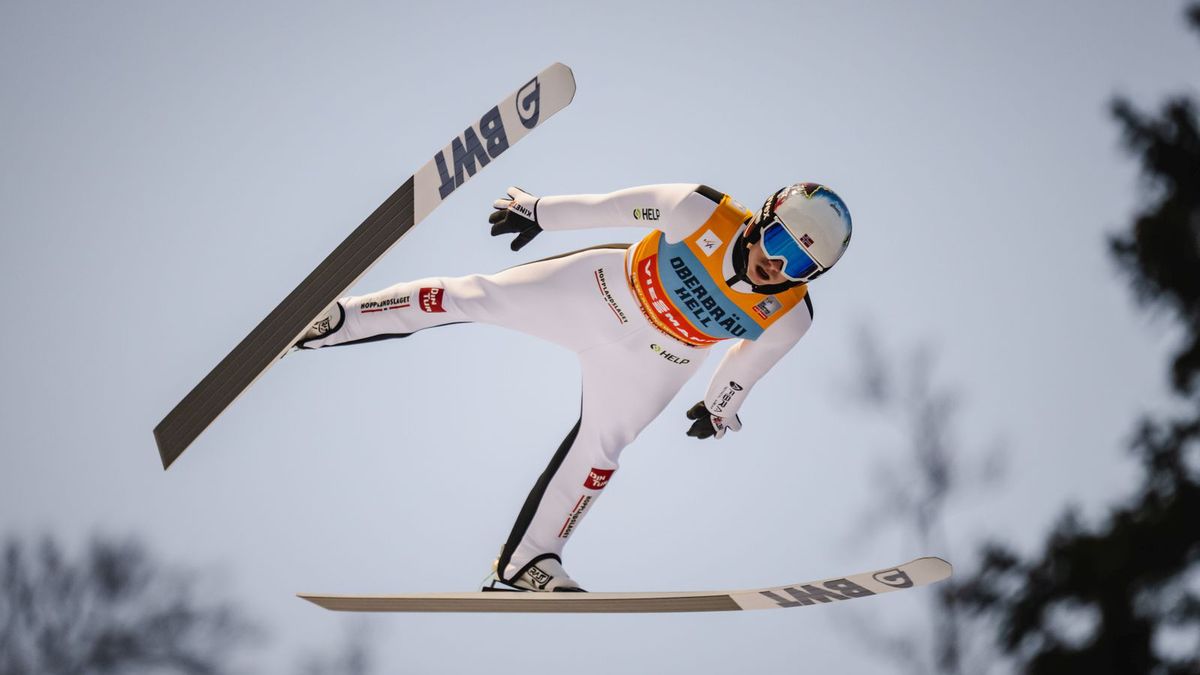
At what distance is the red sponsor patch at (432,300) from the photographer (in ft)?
12.8

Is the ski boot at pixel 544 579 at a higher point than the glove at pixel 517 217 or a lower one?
lower

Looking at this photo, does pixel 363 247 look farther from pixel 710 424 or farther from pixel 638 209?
pixel 710 424

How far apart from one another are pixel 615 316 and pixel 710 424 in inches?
22.5

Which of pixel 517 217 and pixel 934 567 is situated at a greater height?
pixel 517 217

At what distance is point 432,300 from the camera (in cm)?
389

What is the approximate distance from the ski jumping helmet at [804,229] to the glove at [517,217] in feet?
2.55

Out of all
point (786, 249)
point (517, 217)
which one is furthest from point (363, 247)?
point (786, 249)

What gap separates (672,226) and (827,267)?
0.50 m

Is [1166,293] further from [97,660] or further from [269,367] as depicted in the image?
[97,660]

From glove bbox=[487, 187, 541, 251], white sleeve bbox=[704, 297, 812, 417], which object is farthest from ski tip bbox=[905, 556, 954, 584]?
glove bbox=[487, 187, 541, 251]

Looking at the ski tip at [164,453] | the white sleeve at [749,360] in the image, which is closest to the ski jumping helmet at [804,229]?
the white sleeve at [749,360]

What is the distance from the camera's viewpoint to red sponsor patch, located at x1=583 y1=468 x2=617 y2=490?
3.93 m

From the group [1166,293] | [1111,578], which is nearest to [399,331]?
[1111,578]

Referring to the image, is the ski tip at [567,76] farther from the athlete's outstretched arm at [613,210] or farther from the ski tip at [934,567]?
the ski tip at [934,567]
